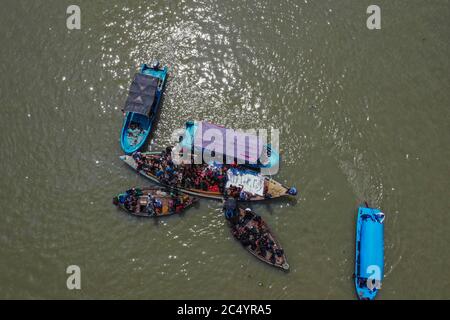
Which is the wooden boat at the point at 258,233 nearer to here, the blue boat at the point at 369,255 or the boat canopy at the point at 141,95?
the blue boat at the point at 369,255

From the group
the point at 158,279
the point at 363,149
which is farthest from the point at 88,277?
the point at 363,149

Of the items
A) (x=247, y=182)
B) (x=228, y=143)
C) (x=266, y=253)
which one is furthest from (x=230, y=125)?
(x=266, y=253)

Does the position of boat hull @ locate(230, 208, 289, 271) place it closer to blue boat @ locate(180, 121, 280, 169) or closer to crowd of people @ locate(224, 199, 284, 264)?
crowd of people @ locate(224, 199, 284, 264)

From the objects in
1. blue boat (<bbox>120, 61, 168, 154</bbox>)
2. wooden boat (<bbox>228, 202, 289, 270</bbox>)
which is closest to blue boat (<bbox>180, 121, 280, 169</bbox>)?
blue boat (<bbox>120, 61, 168, 154</bbox>)

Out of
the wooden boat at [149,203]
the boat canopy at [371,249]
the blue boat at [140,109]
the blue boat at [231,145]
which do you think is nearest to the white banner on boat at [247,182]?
the blue boat at [231,145]

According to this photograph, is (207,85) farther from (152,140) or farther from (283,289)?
(283,289)

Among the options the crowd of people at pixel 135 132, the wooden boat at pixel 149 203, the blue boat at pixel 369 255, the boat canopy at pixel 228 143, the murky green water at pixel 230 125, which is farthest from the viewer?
the crowd of people at pixel 135 132
